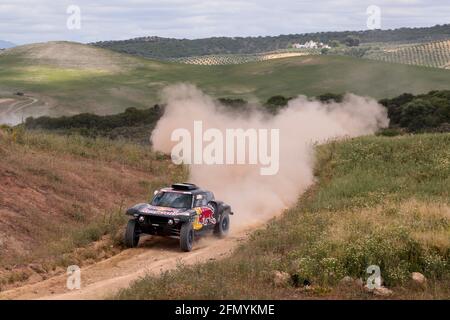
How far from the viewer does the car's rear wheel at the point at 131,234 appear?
19.7 meters

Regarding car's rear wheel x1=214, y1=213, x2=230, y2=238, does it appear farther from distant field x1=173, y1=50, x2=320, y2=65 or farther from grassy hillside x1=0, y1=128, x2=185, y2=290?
distant field x1=173, y1=50, x2=320, y2=65

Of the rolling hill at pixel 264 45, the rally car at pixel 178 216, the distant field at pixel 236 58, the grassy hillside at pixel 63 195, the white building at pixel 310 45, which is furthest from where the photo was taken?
the rolling hill at pixel 264 45

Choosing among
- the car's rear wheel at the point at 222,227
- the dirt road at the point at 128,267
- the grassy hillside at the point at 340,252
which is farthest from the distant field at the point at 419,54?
the dirt road at the point at 128,267

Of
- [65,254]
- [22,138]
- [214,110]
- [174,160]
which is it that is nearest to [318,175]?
[174,160]

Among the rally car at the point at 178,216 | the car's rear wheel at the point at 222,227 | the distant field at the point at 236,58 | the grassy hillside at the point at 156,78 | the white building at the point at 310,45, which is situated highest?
the white building at the point at 310,45

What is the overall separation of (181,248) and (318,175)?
15458mm

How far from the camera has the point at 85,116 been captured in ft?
215

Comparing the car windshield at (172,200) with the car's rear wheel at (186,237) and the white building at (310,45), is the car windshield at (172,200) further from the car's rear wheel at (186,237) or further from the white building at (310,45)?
the white building at (310,45)

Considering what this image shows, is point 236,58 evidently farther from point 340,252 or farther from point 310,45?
point 340,252

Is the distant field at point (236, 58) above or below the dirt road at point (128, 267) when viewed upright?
above

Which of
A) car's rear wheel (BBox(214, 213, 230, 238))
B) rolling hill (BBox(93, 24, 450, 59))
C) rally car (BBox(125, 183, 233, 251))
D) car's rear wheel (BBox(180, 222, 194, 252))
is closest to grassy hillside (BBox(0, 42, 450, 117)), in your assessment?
rolling hill (BBox(93, 24, 450, 59))

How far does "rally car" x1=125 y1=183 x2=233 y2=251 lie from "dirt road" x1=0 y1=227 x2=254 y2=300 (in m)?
0.45

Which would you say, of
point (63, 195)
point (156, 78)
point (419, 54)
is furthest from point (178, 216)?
point (419, 54)
